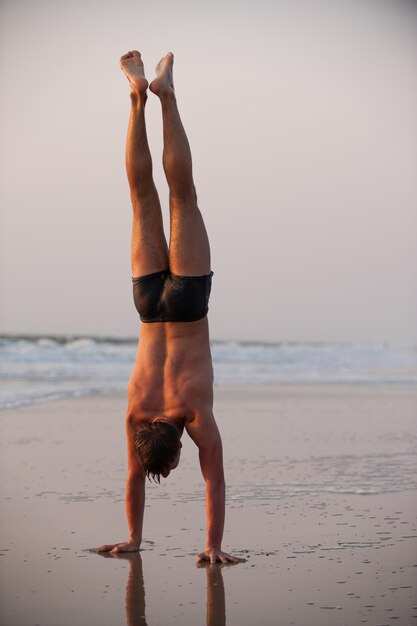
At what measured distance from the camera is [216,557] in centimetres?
550

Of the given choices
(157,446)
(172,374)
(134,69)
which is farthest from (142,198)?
(157,446)

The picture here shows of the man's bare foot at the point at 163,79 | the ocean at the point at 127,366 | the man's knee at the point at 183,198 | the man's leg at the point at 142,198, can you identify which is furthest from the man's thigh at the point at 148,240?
the ocean at the point at 127,366

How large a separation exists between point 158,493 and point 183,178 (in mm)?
2869

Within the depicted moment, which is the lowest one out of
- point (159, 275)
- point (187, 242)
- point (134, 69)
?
point (159, 275)

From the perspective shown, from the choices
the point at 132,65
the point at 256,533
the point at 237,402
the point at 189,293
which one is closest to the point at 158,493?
the point at 256,533

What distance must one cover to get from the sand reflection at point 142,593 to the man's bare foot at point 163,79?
107 inches

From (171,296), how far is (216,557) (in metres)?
1.49

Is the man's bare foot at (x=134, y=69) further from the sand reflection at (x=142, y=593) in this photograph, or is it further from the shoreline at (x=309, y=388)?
the shoreline at (x=309, y=388)

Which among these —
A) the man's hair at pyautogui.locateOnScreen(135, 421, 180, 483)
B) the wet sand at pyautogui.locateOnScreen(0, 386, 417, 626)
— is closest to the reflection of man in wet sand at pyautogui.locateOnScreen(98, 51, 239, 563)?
the man's hair at pyautogui.locateOnScreen(135, 421, 180, 483)

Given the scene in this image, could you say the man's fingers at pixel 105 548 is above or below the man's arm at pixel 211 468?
below

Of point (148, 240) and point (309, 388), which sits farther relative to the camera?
point (309, 388)

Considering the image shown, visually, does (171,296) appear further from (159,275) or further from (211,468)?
(211,468)

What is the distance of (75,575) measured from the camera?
5.26 metres

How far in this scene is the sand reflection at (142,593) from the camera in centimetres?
448
